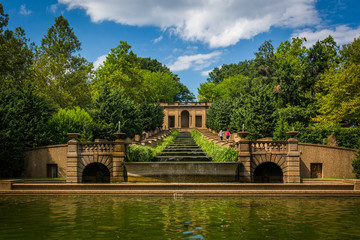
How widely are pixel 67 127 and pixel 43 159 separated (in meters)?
4.09

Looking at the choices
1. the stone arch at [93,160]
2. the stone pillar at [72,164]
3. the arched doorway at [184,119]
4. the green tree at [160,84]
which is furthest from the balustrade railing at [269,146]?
the arched doorway at [184,119]

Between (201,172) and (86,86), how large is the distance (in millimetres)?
28918

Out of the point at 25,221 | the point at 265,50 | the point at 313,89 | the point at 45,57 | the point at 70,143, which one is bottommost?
the point at 25,221

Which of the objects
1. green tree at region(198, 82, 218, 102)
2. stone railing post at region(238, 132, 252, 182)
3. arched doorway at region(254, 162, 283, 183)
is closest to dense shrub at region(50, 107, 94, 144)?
stone railing post at region(238, 132, 252, 182)

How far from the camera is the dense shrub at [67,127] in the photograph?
25172mm

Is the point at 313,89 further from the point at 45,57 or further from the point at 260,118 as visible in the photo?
the point at 45,57

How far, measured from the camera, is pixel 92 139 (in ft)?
86.9

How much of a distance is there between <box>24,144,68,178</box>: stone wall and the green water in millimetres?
7733

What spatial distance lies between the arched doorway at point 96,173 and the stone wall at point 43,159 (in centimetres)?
159

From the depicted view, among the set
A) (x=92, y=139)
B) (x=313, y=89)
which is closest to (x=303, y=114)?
(x=313, y=89)

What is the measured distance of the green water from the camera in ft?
27.7

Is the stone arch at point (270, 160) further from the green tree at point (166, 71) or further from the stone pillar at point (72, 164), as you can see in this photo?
the green tree at point (166, 71)

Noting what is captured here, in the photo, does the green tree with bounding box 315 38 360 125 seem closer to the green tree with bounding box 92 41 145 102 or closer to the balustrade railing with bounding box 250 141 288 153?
the balustrade railing with bounding box 250 141 288 153

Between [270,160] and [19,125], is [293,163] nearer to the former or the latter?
[270,160]
